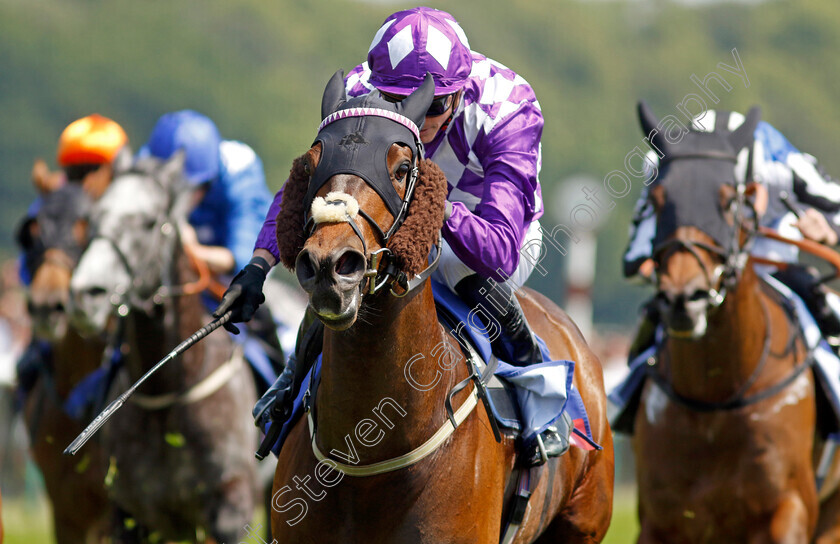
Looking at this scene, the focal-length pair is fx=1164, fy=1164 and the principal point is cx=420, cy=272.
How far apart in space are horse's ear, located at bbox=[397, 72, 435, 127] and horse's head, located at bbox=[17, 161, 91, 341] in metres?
3.70

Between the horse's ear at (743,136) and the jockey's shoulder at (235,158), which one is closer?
the horse's ear at (743,136)

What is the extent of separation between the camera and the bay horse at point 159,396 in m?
6.03

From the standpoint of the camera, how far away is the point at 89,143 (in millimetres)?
7457

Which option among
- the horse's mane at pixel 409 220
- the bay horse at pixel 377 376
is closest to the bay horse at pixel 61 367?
the bay horse at pixel 377 376

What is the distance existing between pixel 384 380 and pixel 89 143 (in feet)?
15.1

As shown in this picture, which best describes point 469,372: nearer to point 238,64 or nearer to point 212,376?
point 212,376

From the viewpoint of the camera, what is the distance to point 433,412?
12.0 ft

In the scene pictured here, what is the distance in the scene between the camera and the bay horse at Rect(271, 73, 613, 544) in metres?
3.12

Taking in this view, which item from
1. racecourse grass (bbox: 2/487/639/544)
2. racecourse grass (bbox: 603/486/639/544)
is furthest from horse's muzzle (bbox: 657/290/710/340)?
racecourse grass (bbox: 2/487/639/544)

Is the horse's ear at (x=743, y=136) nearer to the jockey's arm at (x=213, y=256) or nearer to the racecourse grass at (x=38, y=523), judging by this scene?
the jockey's arm at (x=213, y=256)

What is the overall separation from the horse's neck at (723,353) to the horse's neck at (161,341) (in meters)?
2.59

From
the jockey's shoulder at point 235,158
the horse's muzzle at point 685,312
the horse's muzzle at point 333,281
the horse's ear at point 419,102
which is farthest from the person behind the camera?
the jockey's shoulder at point 235,158

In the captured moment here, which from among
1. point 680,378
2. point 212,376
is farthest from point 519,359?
point 212,376

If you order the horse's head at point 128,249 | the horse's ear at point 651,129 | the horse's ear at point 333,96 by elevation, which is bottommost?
the horse's head at point 128,249
